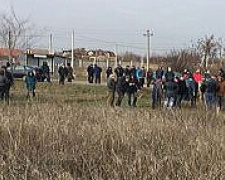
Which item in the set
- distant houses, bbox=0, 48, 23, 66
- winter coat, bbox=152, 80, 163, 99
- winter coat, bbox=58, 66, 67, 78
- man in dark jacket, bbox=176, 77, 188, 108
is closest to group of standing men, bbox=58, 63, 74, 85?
winter coat, bbox=58, 66, 67, 78

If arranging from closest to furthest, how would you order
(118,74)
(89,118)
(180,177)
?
(180,177), (89,118), (118,74)

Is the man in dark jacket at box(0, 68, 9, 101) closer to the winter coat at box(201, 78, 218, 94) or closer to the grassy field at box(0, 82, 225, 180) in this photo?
the winter coat at box(201, 78, 218, 94)

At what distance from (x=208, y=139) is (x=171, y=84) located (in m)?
12.7

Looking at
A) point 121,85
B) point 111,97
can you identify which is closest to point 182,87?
point 121,85

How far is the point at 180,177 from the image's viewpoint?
575cm

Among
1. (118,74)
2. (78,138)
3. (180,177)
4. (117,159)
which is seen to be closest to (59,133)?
(78,138)

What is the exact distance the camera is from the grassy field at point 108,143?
5.97 m

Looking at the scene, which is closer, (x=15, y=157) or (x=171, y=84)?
(x=15, y=157)

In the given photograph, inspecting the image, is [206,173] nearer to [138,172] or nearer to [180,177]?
[180,177]

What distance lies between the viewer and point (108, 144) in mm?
7297

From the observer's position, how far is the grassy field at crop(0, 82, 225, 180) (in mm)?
5973

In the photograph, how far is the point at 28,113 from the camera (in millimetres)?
9242

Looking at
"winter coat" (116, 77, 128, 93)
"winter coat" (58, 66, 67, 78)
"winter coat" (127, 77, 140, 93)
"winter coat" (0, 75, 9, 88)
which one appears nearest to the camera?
"winter coat" (0, 75, 9, 88)

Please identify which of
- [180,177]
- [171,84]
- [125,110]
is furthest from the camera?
[171,84]
